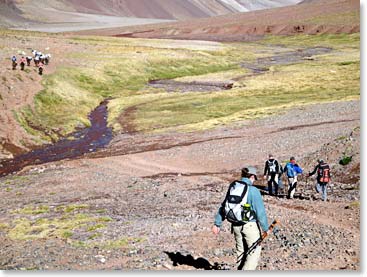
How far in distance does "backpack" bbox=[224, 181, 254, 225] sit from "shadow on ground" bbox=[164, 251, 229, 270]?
2.71m

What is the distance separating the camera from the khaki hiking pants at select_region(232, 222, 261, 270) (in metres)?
13.3

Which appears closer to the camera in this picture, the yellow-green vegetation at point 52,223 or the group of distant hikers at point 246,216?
the group of distant hikers at point 246,216

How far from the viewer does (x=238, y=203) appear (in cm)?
1302

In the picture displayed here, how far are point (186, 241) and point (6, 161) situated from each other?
26.1 metres

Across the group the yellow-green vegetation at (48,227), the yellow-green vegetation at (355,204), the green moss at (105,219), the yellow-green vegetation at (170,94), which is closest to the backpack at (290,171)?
the yellow-green vegetation at (355,204)

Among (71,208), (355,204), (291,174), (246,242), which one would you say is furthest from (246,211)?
(71,208)

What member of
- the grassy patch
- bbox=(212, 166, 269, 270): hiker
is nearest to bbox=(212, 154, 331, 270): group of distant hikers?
bbox=(212, 166, 269, 270): hiker

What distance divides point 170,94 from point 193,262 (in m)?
56.7

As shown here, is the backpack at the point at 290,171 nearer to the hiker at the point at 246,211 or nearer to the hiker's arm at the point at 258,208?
the hiker at the point at 246,211

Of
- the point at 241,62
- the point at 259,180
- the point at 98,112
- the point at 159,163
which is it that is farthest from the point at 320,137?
the point at 241,62

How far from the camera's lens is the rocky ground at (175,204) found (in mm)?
16922

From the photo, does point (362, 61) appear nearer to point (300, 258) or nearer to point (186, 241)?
point (300, 258)

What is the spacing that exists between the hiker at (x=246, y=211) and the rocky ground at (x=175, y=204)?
2.55 m

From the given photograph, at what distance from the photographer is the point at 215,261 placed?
53.9 feet
